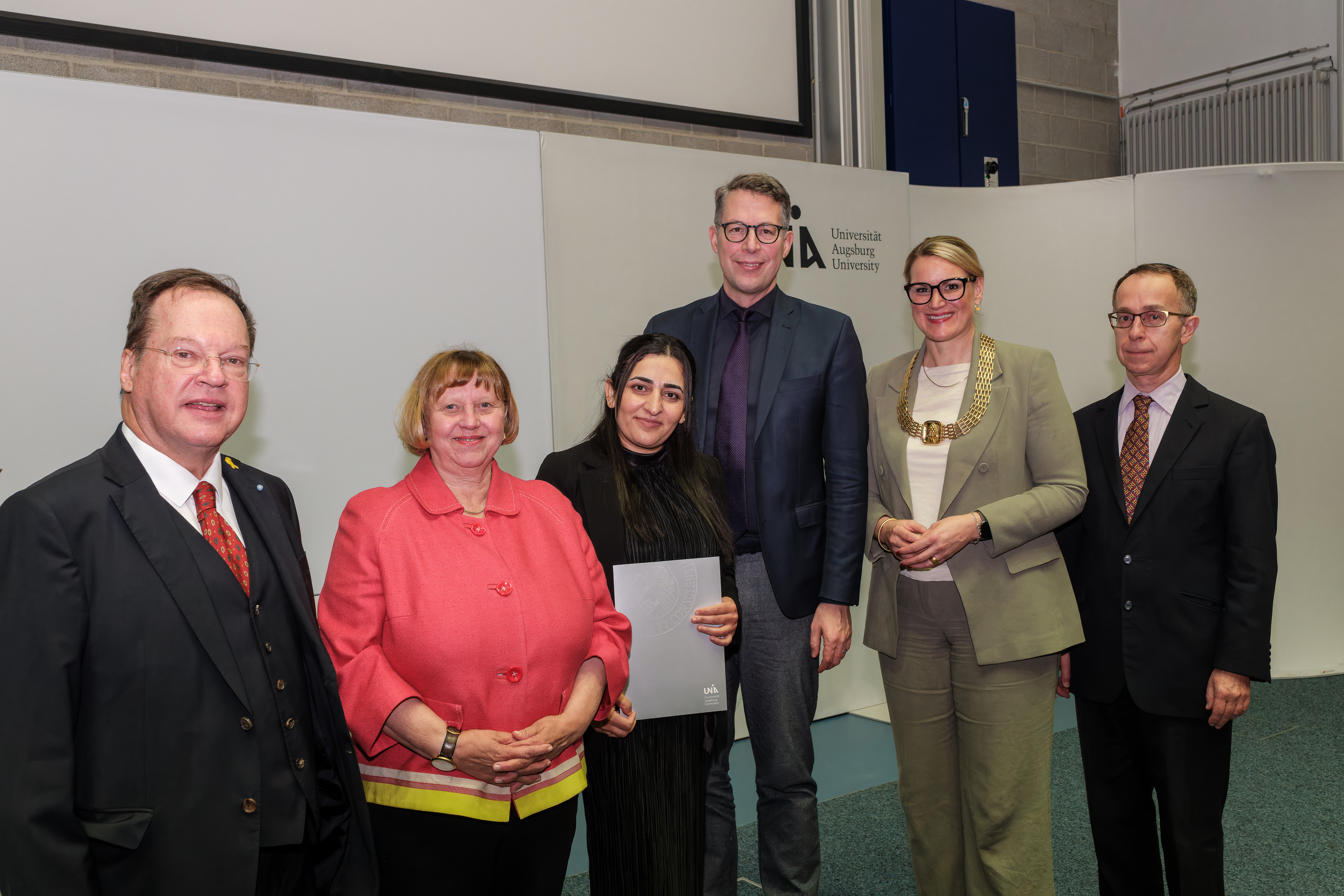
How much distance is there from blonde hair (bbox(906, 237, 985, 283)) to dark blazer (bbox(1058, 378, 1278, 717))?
0.63m

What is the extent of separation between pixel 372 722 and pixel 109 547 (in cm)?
50

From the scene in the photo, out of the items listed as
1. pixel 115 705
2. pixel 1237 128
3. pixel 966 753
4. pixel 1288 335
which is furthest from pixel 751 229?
pixel 1237 128

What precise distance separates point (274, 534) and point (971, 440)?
1514 mm

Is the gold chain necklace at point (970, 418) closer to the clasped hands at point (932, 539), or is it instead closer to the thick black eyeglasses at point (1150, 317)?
the clasped hands at point (932, 539)

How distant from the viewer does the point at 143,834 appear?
129cm

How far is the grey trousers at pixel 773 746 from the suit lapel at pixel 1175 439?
2.89 ft

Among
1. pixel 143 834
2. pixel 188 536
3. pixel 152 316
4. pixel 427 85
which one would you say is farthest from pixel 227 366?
pixel 427 85

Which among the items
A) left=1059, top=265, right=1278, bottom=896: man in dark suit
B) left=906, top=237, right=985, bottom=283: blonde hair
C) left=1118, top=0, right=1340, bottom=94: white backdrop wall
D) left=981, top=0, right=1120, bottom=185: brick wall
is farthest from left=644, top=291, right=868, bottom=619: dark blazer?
left=1118, top=0, right=1340, bottom=94: white backdrop wall

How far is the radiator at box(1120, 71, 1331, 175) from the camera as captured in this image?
245 inches

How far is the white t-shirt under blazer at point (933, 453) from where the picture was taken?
2.23 meters

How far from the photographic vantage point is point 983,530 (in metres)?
2.12

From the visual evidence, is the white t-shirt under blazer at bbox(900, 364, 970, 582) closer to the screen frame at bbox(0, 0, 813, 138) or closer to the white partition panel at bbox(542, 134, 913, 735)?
the white partition panel at bbox(542, 134, 913, 735)

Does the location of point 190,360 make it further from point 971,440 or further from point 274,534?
point 971,440

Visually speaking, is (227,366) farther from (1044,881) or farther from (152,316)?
(1044,881)
